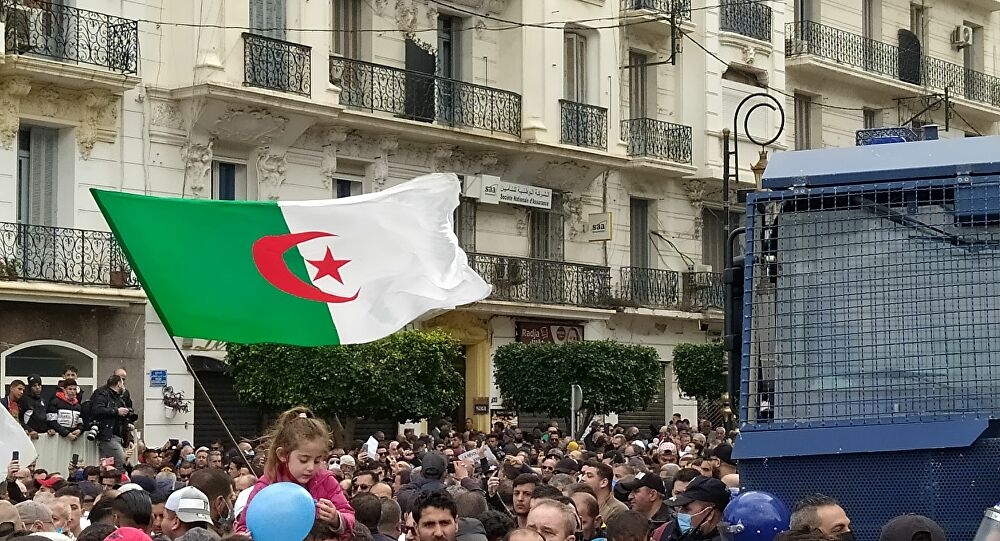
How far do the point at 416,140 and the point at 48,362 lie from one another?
27.5 ft

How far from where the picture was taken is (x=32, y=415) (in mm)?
18812

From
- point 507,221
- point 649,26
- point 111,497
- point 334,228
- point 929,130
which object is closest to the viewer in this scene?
point 111,497

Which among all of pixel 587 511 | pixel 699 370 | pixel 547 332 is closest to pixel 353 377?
pixel 547 332

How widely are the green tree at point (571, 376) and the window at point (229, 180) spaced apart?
18.0 ft

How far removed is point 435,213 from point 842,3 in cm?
3002

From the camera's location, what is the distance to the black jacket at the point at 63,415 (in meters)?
18.8

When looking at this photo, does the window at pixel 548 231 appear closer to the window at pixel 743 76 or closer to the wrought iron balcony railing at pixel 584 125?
the wrought iron balcony railing at pixel 584 125

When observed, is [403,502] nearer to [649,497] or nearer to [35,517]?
[649,497]

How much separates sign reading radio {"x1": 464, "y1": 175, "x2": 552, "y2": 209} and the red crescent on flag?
19.3 meters

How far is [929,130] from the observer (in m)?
10.1

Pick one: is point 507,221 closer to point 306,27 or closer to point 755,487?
point 306,27

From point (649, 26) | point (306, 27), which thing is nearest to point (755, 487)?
point (306, 27)

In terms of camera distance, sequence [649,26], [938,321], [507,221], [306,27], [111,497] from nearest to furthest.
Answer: [938,321] → [111,497] → [306,27] → [507,221] → [649,26]

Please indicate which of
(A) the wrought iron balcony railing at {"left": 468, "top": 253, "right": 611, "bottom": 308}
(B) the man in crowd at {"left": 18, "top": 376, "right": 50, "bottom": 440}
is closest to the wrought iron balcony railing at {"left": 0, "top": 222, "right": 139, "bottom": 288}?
(B) the man in crowd at {"left": 18, "top": 376, "right": 50, "bottom": 440}
